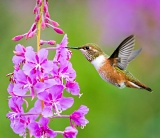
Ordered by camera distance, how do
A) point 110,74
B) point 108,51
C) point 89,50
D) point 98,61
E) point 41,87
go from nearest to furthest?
point 41,87
point 89,50
point 98,61
point 110,74
point 108,51

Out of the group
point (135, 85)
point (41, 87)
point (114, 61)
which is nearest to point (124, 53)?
point (114, 61)

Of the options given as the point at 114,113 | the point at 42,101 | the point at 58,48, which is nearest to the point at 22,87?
the point at 42,101

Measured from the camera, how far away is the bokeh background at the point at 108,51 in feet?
21.6

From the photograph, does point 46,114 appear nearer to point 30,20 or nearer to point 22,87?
point 22,87

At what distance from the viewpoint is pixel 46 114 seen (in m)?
3.56

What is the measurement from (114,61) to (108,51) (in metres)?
3.73

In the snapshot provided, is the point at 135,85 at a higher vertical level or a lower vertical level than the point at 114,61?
lower

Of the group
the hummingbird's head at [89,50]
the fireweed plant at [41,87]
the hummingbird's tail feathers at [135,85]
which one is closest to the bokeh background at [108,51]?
the hummingbird's tail feathers at [135,85]

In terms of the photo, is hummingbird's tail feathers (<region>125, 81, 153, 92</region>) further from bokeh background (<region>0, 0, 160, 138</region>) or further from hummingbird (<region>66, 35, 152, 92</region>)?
bokeh background (<region>0, 0, 160, 138</region>)

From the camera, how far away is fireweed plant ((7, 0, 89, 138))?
358cm

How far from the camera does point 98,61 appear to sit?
474 cm

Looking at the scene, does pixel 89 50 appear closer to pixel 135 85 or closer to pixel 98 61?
pixel 98 61

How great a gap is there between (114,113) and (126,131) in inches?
26.6

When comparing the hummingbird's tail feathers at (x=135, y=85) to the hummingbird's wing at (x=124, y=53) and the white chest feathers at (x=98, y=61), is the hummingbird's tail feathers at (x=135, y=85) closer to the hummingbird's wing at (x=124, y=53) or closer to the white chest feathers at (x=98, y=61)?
the hummingbird's wing at (x=124, y=53)
